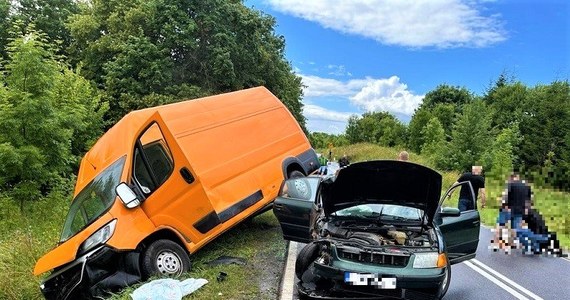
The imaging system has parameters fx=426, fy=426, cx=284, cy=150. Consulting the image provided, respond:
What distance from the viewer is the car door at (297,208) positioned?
21.4 feet

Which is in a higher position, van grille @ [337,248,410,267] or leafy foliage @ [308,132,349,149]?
van grille @ [337,248,410,267]

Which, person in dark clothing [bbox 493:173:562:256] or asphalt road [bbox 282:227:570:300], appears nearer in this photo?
asphalt road [bbox 282:227:570:300]

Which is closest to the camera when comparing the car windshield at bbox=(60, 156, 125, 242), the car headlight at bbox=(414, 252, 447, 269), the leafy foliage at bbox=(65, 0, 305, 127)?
the car headlight at bbox=(414, 252, 447, 269)

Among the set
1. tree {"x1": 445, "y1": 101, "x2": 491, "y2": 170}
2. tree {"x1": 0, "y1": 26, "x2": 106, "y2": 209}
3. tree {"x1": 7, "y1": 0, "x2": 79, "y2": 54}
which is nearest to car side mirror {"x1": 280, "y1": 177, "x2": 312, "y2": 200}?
tree {"x1": 0, "y1": 26, "x2": 106, "y2": 209}

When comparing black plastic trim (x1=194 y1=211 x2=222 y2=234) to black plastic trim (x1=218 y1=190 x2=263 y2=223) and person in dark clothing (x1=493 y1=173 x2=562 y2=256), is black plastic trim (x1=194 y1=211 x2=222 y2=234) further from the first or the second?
person in dark clothing (x1=493 y1=173 x2=562 y2=256)

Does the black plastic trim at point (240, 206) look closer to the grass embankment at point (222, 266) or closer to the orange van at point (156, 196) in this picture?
the orange van at point (156, 196)

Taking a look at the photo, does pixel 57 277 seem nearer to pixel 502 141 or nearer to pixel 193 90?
pixel 193 90

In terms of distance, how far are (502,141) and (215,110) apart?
959 inches

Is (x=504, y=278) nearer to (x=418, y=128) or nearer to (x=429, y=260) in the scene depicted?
(x=429, y=260)

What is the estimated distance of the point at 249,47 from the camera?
85.2 feet

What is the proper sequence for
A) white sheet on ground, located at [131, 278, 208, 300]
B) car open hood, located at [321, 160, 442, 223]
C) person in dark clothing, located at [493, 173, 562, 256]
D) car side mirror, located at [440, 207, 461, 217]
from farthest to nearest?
person in dark clothing, located at [493, 173, 562, 256] < car side mirror, located at [440, 207, 461, 217] < car open hood, located at [321, 160, 442, 223] < white sheet on ground, located at [131, 278, 208, 300]

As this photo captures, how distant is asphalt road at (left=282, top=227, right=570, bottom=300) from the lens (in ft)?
18.7

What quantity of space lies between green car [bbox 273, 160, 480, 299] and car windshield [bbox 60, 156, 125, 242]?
8.57 feet

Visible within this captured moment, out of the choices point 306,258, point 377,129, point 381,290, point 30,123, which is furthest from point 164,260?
point 377,129
